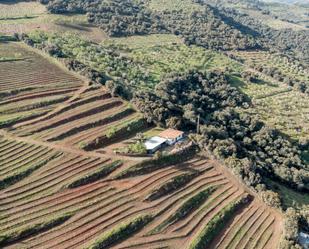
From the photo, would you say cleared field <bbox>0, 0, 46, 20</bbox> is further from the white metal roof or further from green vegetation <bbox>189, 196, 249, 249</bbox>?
green vegetation <bbox>189, 196, 249, 249</bbox>

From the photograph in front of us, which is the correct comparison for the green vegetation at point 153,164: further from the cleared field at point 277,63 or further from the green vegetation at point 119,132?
the cleared field at point 277,63

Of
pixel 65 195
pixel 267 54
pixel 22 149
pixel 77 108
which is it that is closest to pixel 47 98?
pixel 77 108

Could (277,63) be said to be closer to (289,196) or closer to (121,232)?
(289,196)

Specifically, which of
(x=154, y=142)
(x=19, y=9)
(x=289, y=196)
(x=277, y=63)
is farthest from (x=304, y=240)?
(x=19, y=9)

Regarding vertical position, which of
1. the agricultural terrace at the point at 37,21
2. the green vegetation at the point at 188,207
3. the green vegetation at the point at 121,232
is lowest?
the green vegetation at the point at 188,207

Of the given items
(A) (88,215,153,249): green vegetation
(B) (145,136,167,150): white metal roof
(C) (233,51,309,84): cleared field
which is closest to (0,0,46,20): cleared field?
(C) (233,51,309,84): cleared field

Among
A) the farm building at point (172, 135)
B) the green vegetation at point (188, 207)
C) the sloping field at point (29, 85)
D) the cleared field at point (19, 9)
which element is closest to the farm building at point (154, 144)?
the farm building at point (172, 135)
